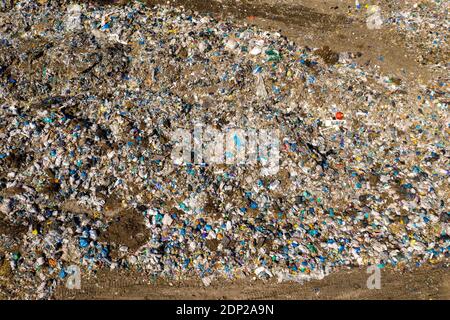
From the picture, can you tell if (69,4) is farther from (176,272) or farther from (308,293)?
(308,293)

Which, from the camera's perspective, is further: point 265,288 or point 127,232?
point 127,232

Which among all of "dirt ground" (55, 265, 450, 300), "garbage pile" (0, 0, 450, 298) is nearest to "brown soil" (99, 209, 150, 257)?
"garbage pile" (0, 0, 450, 298)

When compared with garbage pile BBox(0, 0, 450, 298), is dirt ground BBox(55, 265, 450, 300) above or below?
below

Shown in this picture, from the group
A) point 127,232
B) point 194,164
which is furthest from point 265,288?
point 194,164

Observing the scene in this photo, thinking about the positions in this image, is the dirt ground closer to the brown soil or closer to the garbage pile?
the garbage pile

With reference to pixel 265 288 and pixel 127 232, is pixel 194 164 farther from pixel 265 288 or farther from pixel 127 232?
pixel 265 288

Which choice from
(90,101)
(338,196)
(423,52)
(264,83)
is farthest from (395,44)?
(90,101)

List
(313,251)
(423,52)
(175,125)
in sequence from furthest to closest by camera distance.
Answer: (423,52), (175,125), (313,251)

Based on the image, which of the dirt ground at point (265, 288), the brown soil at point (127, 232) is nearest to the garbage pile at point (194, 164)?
the brown soil at point (127, 232)
